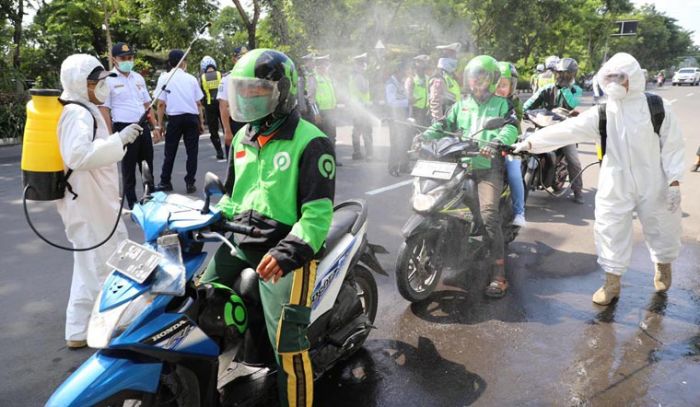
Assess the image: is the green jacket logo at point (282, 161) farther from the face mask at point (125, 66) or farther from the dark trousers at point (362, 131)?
the dark trousers at point (362, 131)

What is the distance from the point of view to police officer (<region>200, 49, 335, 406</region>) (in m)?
2.43

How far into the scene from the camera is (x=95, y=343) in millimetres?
2160

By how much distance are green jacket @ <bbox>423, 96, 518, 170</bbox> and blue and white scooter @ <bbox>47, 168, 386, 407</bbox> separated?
195 centimetres

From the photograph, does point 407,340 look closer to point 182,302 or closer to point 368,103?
point 182,302

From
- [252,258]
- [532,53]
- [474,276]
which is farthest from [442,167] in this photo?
[532,53]

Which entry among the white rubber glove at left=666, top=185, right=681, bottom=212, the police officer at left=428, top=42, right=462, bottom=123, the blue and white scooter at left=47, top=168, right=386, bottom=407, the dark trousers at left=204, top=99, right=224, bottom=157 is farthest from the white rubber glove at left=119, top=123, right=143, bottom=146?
the dark trousers at left=204, top=99, right=224, bottom=157

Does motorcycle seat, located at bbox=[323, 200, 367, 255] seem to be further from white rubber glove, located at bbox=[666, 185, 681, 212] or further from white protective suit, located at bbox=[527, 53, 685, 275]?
white rubber glove, located at bbox=[666, 185, 681, 212]

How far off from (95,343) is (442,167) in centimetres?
286

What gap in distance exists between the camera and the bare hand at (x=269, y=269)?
2271 mm

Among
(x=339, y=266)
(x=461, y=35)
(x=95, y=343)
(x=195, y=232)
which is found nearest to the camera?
(x=95, y=343)

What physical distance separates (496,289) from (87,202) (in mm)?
3071

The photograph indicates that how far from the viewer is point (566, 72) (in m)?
7.50

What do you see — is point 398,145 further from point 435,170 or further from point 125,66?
point 435,170

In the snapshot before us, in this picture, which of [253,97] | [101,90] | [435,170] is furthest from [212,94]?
[253,97]
